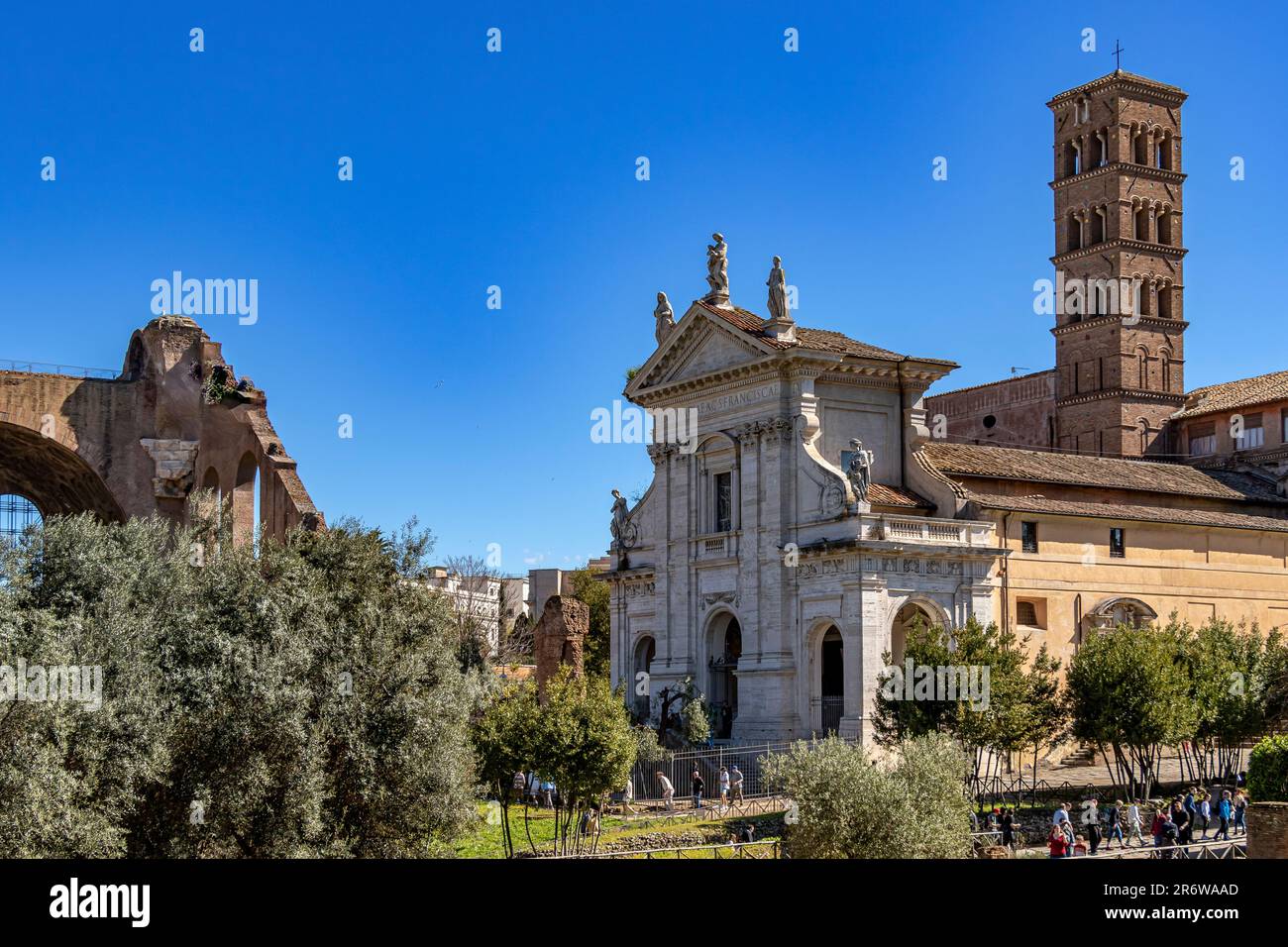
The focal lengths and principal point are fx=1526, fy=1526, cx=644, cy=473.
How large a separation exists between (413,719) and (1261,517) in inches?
1456

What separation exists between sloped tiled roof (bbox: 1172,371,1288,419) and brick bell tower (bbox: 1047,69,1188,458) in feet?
3.54

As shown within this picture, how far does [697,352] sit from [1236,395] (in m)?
26.4

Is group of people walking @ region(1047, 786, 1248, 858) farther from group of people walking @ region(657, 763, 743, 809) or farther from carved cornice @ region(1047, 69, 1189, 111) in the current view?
carved cornice @ region(1047, 69, 1189, 111)

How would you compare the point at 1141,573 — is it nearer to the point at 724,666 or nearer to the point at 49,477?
the point at 724,666

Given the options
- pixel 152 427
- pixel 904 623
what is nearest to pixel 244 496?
pixel 152 427

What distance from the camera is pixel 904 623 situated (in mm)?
46812

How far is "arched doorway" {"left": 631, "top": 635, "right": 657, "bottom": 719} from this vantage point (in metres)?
51.7

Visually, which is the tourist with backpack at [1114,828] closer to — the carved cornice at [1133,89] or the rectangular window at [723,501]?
the rectangular window at [723,501]

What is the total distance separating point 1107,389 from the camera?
67625mm

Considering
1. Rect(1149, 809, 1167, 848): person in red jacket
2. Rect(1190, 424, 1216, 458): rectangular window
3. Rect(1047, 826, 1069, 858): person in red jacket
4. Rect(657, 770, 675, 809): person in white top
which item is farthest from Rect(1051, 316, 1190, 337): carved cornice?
Rect(1047, 826, 1069, 858): person in red jacket

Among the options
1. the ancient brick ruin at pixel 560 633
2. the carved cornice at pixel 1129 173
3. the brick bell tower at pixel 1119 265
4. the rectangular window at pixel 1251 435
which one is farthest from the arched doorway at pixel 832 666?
the carved cornice at pixel 1129 173

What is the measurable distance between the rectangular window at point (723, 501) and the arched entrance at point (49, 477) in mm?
18912

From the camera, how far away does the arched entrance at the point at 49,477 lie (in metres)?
41.4
